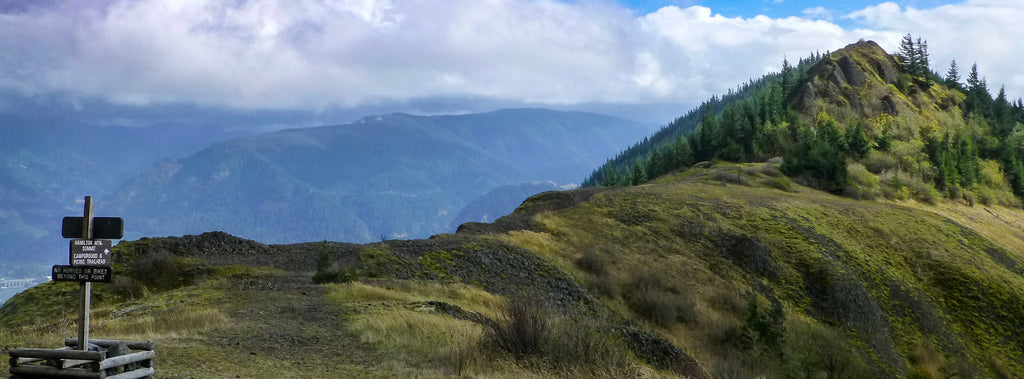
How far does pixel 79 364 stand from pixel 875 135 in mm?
99568

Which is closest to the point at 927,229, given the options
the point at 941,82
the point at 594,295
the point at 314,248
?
the point at 594,295

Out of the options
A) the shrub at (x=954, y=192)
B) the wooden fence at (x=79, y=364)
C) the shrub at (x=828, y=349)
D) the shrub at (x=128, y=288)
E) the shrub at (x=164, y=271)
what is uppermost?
the shrub at (x=954, y=192)

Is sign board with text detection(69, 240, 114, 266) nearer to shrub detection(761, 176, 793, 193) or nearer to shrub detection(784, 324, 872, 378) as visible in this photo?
shrub detection(784, 324, 872, 378)

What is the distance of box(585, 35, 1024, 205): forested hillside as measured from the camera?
7056 centimetres

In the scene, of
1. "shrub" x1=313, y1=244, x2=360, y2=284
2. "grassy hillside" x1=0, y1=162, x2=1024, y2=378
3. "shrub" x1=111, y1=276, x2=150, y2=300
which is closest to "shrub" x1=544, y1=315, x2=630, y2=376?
"grassy hillside" x1=0, y1=162, x2=1024, y2=378

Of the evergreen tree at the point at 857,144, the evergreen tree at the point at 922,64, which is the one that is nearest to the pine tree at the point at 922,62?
the evergreen tree at the point at 922,64

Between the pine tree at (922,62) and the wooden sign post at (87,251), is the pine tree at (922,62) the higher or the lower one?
the higher one

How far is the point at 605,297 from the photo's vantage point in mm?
30156

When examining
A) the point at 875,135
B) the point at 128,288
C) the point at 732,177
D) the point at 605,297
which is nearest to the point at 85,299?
the point at 128,288

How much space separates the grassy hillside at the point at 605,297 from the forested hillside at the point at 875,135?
19065 millimetres

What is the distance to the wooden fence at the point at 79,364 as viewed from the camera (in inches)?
379

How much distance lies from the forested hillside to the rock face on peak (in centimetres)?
20

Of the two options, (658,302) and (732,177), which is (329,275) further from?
(732,177)

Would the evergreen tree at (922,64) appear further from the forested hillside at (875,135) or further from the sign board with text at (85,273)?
the sign board with text at (85,273)
